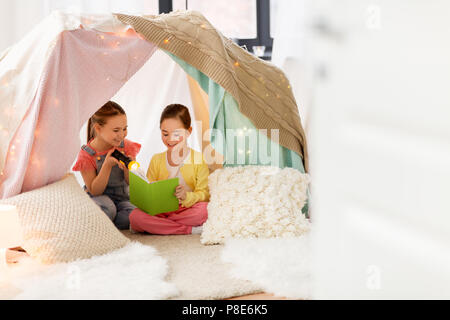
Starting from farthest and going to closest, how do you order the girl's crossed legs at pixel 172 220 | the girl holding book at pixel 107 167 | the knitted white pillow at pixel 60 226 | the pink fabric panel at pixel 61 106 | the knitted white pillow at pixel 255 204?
the girl holding book at pixel 107 167 → the girl's crossed legs at pixel 172 220 → the knitted white pillow at pixel 255 204 → the pink fabric panel at pixel 61 106 → the knitted white pillow at pixel 60 226

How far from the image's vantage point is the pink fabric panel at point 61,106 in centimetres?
172

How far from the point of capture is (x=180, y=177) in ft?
7.02

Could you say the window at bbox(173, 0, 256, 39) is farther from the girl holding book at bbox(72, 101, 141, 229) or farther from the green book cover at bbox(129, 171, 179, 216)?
the green book cover at bbox(129, 171, 179, 216)

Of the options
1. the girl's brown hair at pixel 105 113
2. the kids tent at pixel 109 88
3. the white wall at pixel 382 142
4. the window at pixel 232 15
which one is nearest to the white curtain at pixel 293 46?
the window at pixel 232 15

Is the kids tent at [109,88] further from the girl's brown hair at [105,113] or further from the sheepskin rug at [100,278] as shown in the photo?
the sheepskin rug at [100,278]

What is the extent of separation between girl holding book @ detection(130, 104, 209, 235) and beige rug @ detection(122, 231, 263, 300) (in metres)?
0.05

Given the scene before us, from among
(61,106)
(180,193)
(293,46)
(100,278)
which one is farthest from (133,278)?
(293,46)

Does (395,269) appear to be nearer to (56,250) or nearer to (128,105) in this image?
(56,250)

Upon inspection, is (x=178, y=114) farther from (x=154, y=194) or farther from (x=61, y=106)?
(x=61, y=106)

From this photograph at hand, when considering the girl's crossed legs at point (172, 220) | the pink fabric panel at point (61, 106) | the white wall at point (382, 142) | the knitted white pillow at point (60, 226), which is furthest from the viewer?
the girl's crossed legs at point (172, 220)

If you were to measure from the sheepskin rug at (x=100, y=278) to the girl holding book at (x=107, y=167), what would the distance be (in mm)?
476

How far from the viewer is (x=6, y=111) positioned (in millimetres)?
1762
